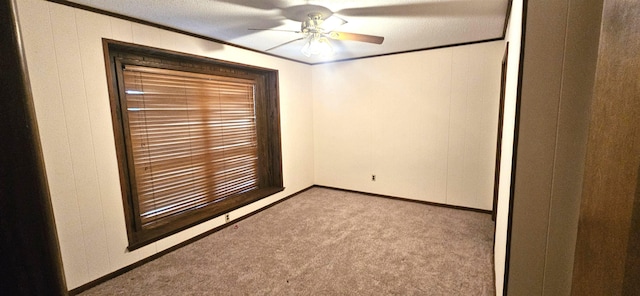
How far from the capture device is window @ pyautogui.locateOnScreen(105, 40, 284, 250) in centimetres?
249

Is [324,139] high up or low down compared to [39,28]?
down

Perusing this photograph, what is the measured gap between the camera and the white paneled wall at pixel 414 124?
3369 millimetres

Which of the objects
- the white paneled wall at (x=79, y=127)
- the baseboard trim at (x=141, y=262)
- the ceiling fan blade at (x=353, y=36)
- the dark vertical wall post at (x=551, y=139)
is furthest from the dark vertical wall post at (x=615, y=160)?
the baseboard trim at (x=141, y=262)

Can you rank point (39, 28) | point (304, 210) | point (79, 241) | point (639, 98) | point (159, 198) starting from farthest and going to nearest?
1. point (304, 210)
2. point (159, 198)
3. point (79, 241)
4. point (39, 28)
5. point (639, 98)

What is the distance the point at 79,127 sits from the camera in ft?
6.76

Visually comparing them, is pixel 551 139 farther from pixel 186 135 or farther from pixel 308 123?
pixel 308 123

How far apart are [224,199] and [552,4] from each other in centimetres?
352

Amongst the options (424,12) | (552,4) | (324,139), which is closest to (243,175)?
(324,139)

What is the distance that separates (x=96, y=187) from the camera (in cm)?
218

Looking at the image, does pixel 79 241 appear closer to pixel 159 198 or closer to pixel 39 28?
pixel 159 198

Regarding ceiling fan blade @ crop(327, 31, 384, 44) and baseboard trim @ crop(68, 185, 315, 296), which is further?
ceiling fan blade @ crop(327, 31, 384, 44)

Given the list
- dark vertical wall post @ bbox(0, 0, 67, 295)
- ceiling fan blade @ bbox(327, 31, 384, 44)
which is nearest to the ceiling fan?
ceiling fan blade @ bbox(327, 31, 384, 44)

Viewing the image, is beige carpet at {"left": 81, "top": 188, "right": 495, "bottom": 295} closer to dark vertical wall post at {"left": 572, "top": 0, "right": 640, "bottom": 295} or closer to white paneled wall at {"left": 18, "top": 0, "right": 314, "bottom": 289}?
white paneled wall at {"left": 18, "top": 0, "right": 314, "bottom": 289}

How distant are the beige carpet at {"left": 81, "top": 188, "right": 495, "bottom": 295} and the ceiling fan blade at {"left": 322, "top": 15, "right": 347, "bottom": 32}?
2.16 metres
